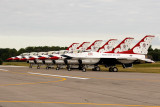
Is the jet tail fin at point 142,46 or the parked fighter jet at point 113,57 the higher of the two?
the jet tail fin at point 142,46

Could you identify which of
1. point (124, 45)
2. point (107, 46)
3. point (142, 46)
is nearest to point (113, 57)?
point (142, 46)

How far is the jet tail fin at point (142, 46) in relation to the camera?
36594 millimetres

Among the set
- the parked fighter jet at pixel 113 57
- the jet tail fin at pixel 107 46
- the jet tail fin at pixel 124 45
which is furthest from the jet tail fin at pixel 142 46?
the jet tail fin at pixel 107 46

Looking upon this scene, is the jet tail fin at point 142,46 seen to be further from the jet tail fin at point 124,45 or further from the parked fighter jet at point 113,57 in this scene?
the jet tail fin at point 124,45

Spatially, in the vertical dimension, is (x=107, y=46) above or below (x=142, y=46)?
above

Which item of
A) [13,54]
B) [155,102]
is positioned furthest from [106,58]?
[13,54]

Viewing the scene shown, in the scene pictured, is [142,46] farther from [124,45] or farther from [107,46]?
[107,46]

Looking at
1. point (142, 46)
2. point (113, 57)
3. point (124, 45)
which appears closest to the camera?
point (113, 57)

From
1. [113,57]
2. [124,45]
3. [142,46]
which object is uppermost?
[124,45]

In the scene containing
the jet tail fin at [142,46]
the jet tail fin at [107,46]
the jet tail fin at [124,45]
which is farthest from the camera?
the jet tail fin at [107,46]

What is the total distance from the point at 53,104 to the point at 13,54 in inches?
6824

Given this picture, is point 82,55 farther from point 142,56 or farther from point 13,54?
point 13,54

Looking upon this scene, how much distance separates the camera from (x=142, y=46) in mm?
36844

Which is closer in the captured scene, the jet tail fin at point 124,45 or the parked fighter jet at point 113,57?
the parked fighter jet at point 113,57
